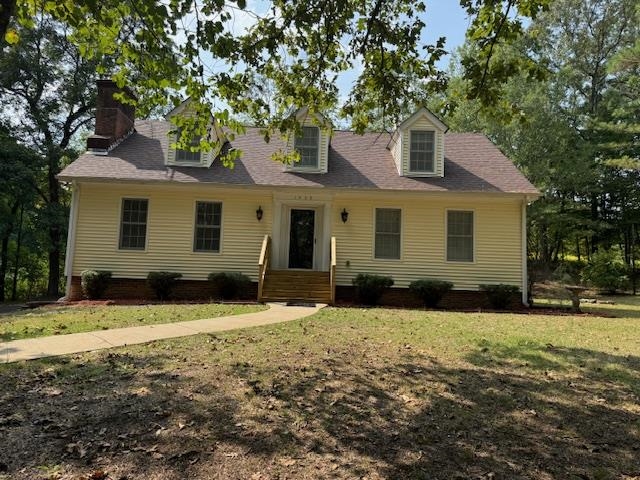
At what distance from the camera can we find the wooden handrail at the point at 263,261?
12.3 meters

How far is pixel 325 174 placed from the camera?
14391 millimetres

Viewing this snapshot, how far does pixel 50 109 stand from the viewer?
21.6 meters

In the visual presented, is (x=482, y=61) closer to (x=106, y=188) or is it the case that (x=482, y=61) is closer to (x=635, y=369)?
(x=635, y=369)

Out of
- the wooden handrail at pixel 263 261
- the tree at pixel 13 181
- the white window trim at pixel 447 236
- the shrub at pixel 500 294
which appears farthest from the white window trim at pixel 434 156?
the tree at pixel 13 181

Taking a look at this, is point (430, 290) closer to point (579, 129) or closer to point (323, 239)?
point (323, 239)

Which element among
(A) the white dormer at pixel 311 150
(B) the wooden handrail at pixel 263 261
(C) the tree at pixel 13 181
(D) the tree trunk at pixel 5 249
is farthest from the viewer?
(D) the tree trunk at pixel 5 249

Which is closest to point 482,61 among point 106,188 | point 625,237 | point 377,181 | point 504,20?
point 504,20

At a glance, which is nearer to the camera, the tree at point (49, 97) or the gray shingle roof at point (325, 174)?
the gray shingle roof at point (325, 174)

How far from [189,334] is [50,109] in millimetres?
19863

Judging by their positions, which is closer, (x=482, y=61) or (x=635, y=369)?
(x=635, y=369)

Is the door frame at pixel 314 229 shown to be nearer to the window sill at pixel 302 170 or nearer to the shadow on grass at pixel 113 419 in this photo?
the window sill at pixel 302 170

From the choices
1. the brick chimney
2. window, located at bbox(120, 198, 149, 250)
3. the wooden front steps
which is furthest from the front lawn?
the brick chimney

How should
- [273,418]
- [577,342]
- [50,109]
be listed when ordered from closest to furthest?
[273,418] → [577,342] → [50,109]

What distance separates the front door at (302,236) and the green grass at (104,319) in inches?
156
